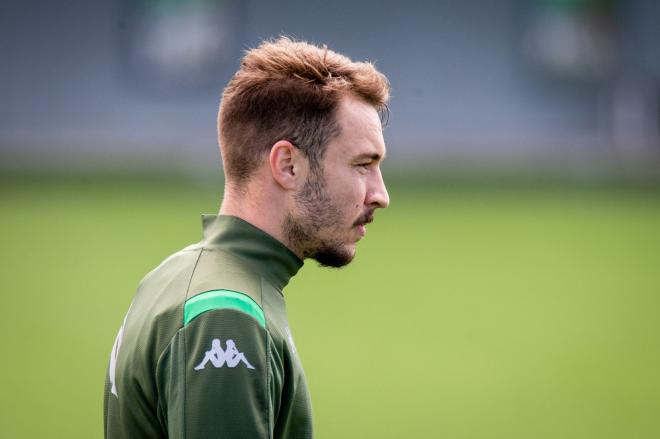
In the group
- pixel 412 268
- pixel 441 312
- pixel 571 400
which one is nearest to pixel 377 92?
pixel 571 400

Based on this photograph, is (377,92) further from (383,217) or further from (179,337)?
(383,217)

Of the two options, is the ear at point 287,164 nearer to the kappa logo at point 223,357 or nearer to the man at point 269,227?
the man at point 269,227

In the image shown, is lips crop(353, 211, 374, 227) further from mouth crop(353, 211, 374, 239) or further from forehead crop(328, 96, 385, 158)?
forehead crop(328, 96, 385, 158)

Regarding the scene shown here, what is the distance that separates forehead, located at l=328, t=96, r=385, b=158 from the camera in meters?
2.80

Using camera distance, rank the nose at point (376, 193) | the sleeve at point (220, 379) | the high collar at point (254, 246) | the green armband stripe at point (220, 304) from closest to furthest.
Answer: the sleeve at point (220, 379), the green armband stripe at point (220, 304), the high collar at point (254, 246), the nose at point (376, 193)

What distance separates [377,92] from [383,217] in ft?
47.1

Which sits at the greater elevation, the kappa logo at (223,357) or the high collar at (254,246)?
the high collar at (254,246)

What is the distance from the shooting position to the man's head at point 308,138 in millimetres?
2773

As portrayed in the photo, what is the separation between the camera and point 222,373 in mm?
2318

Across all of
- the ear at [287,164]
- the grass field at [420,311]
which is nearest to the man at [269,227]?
the ear at [287,164]

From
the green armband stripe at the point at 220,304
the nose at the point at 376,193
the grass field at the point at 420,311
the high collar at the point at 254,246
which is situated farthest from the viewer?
the grass field at the point at 420,311

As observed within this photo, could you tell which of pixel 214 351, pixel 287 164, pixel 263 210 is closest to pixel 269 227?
pixel 263 210

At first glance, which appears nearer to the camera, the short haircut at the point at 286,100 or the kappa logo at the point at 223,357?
the kappa logo at the point at 223,357

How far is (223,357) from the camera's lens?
232 centimetres
